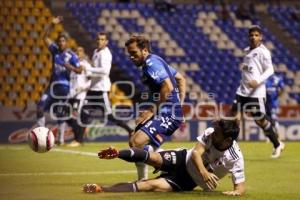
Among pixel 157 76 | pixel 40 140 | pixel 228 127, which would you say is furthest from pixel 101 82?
pixel 228 127

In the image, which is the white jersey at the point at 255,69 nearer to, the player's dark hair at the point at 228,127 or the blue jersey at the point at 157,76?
the blue jersey at the point at 157,76

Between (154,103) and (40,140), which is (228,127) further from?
(40,140)

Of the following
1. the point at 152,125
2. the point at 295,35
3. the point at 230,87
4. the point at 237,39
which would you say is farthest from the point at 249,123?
the point at 152,125

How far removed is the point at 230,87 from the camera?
87.7 feet

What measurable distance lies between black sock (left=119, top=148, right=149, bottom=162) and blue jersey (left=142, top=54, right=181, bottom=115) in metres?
1.13

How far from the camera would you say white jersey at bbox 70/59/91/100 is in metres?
18.5

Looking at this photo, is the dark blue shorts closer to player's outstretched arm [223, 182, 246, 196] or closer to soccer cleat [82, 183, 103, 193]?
soccer cleat [82, 183, 103, 193]

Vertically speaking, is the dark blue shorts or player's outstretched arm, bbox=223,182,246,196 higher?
the dark blue shorts

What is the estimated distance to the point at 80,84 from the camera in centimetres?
1914

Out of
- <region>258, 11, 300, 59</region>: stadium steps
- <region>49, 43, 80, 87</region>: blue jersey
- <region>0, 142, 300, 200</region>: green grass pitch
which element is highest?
<region>258, 11, 300, 59</region>: stadium steps

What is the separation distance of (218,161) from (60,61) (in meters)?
9.69

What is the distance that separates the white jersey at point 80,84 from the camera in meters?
18.5

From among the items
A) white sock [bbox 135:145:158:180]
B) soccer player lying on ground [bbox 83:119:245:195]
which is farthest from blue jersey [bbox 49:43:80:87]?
soccer player lying on ground [bbox 83:119:245:195]

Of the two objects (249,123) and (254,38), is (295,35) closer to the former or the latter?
(249,123)
